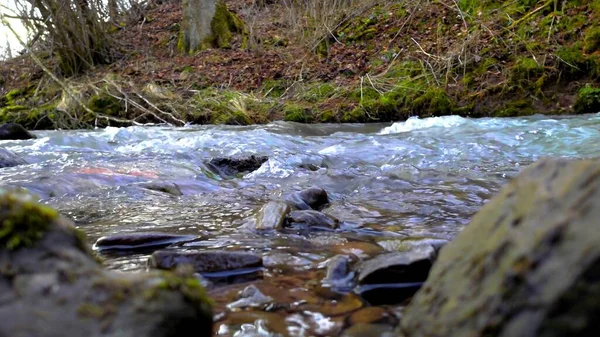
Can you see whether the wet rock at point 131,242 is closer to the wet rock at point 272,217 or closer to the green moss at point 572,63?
the wet rock at point 272,217

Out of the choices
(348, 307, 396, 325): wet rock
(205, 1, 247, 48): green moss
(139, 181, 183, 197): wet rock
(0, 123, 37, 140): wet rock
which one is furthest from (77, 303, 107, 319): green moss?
(205, 1, 247, 48): green moss

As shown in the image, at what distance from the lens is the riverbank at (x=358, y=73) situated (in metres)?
9.42

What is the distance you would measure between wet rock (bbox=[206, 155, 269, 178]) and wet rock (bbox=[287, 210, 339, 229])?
2.61m

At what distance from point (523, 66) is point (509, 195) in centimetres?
899

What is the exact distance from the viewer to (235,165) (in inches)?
226

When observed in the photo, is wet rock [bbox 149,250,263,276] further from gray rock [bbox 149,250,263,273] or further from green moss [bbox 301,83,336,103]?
green moss [bbox 301,83,336,103]

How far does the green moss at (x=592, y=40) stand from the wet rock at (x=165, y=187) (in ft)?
27.0

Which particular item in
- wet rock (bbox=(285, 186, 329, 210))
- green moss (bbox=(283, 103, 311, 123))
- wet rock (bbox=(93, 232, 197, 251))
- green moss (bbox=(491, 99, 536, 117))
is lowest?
green moss (bbox=(491, 99, 536, 117))

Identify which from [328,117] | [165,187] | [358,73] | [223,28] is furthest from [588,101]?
[223,28]

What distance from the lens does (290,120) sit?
10258 mm

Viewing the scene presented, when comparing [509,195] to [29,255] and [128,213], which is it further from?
[128,213]

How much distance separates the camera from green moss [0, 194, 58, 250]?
1207 millimetres

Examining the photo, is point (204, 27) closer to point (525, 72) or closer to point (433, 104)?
point (433, 104)

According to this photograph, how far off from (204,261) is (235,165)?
143 inches
